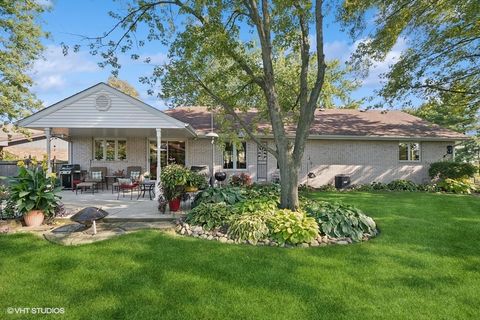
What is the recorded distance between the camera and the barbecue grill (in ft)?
48.4

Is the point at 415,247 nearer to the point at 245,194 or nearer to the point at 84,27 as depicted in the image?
the point at 245,194

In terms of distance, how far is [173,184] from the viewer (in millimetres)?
8461

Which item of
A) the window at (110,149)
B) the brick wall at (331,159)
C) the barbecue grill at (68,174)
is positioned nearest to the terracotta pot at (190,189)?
the brick wall at (331,159)

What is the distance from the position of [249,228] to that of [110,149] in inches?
483

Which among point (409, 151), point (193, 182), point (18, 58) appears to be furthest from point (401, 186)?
point (18, 58)

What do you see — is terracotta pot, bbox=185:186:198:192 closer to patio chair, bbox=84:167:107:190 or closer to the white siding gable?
the white siding gable

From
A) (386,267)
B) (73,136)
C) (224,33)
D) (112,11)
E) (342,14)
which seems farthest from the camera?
(73,136)

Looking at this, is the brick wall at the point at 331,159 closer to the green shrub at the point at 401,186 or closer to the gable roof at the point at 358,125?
the gable roof at the point at 358,125

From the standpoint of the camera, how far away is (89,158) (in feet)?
53.2

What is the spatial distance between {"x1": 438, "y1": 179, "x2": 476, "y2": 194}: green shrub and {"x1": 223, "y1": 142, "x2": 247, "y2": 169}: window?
9.40 metres

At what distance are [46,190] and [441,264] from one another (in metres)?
8.27

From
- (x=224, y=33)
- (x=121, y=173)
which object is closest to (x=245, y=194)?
(x=224, y=33)

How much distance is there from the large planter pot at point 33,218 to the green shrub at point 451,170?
657 inches

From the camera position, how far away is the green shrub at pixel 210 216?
22.5 feet
